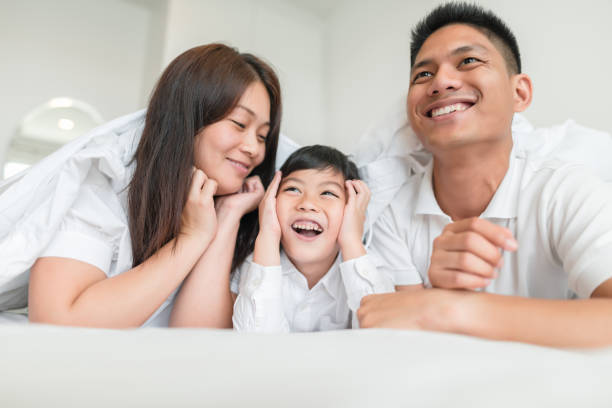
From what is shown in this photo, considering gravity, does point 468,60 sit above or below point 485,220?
above

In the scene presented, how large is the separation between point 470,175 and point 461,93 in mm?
191

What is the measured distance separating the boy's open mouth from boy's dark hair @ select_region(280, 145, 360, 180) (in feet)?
0.58

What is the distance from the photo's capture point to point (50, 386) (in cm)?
23

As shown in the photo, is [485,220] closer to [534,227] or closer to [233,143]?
[534,227]

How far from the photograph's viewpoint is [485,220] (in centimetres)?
54

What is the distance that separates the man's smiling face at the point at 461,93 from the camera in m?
0.79

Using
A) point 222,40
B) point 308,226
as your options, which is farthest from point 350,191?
point 222,40

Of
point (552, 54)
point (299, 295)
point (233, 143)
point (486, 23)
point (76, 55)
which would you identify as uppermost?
point (76, 55)

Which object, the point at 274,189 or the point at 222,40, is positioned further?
the point at 222,40

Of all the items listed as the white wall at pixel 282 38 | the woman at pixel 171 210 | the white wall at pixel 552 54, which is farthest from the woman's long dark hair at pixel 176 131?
the white wall at pixel 282 38

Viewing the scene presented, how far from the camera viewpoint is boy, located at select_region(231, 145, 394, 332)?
2.66ft

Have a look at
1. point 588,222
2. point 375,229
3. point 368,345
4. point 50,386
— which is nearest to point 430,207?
point 375,229

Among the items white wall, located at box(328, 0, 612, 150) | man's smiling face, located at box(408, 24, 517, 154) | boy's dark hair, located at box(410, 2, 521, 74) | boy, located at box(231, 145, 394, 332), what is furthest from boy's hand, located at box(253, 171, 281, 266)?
white wall, located at box(328, 0, 612, 150)

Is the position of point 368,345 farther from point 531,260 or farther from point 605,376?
point 531,260
